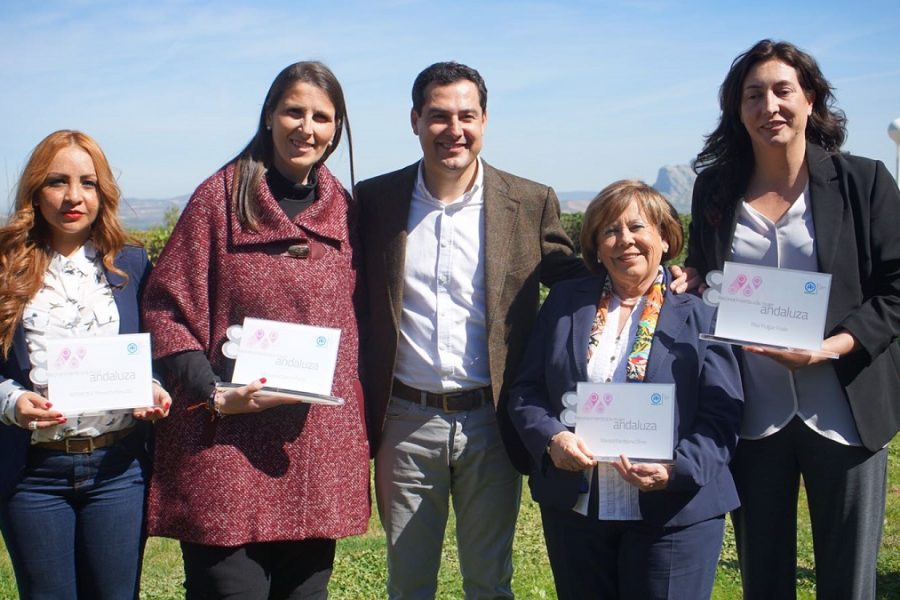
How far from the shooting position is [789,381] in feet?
11.6

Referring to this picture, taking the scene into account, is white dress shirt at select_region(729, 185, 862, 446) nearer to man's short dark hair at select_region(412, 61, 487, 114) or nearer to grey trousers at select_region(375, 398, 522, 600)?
grey trousers at select_region(375, 398, 522, 600)

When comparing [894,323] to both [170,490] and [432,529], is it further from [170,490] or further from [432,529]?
[170,490]

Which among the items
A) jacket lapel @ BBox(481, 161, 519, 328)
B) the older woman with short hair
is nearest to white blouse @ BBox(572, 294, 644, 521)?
the older woman with short hair

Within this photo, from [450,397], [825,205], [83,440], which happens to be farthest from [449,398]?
[825,205]

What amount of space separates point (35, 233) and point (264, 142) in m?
0.92

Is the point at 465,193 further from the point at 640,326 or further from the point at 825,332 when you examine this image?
the point at 825,332

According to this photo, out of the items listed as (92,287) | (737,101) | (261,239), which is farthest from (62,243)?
(737,101)

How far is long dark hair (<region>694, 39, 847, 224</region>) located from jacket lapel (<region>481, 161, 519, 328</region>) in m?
0.82

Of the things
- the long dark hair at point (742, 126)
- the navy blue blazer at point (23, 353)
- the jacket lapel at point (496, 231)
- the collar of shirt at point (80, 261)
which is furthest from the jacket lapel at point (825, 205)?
the collar of shirt at point (80, 261)

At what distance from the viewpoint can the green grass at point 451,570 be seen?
5.33 meters

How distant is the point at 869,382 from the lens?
348 cm

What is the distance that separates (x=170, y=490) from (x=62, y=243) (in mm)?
1014

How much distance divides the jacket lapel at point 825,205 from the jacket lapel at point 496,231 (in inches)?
46.8

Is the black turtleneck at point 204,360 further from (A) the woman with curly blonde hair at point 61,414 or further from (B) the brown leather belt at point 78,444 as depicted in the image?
(B) the brown leather belt at point 78,444
